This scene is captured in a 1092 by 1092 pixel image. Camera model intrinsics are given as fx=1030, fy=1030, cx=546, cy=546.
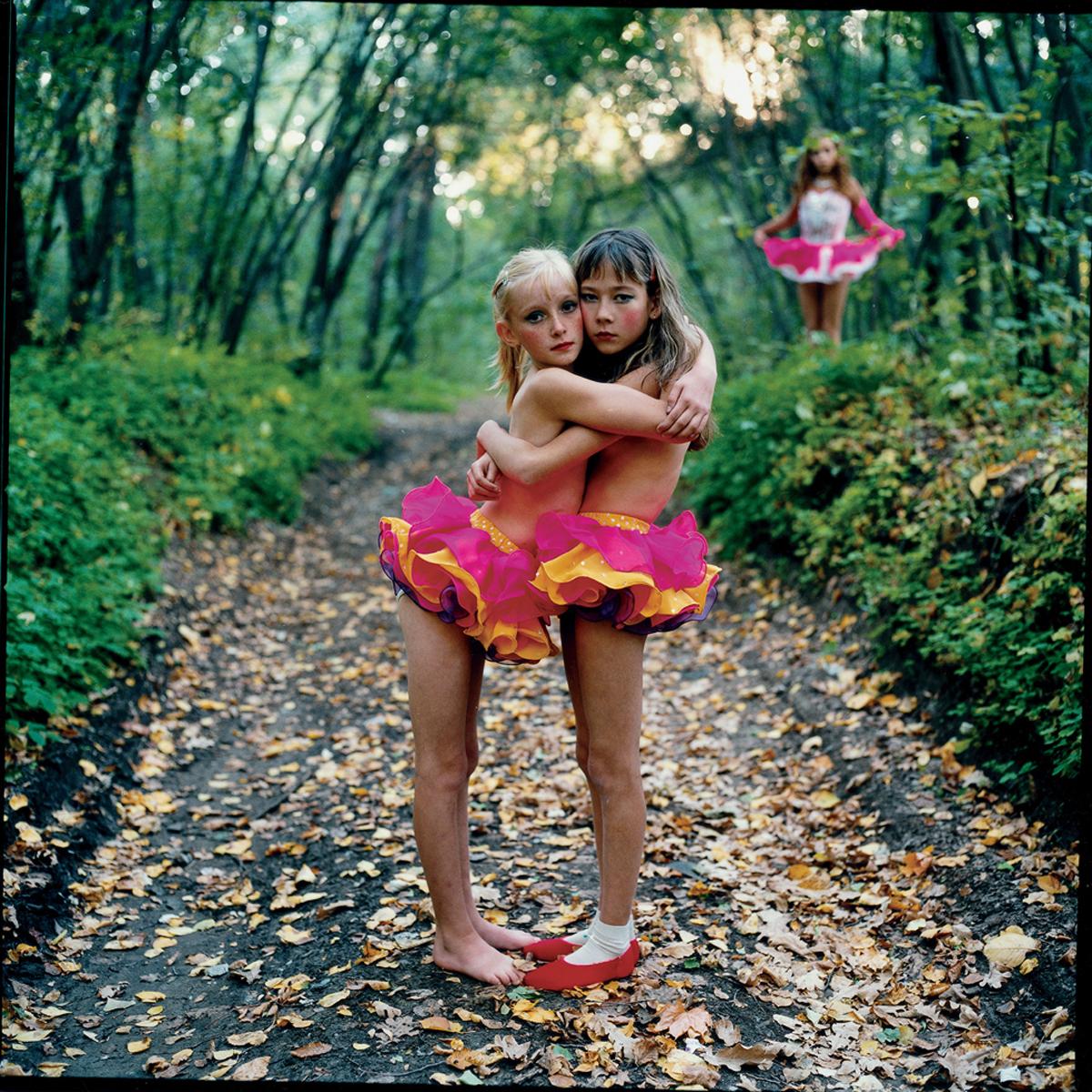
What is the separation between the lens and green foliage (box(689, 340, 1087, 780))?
3.62m

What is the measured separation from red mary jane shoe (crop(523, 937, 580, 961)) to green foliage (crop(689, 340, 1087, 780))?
62.7 inches

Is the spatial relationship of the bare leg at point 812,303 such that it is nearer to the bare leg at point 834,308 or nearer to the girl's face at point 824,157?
the bare leg at point 834,308

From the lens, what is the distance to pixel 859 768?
4.09 metres

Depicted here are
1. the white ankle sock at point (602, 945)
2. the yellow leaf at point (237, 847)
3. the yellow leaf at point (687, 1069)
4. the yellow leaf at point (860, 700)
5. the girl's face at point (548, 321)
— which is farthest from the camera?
the yellow leaf at point (860, 700)

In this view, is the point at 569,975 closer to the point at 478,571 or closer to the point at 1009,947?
the point at 478,571

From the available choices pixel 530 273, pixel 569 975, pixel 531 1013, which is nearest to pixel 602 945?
pixel 569 975

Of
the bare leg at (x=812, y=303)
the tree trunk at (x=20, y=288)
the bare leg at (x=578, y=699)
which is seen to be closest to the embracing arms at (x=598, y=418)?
the bare leg at (x=578, y=699)

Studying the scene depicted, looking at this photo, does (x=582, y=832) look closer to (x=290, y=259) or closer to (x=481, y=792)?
(x=481, y=792)

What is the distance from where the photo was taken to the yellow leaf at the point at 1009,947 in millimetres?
2787

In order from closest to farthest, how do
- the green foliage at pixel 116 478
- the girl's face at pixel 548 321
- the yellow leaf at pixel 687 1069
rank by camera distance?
the yellow leaf at pixel 687 1069 → the girl's face at pixel 548 321 → the green foliage at pixel 116 478

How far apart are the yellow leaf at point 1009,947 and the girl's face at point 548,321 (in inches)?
77.9

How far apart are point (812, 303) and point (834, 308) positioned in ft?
0.57

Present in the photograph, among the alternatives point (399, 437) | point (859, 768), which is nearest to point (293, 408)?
point (399, 437)

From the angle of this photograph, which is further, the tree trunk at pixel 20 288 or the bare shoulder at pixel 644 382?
the tree trunk at pixel 20 288
